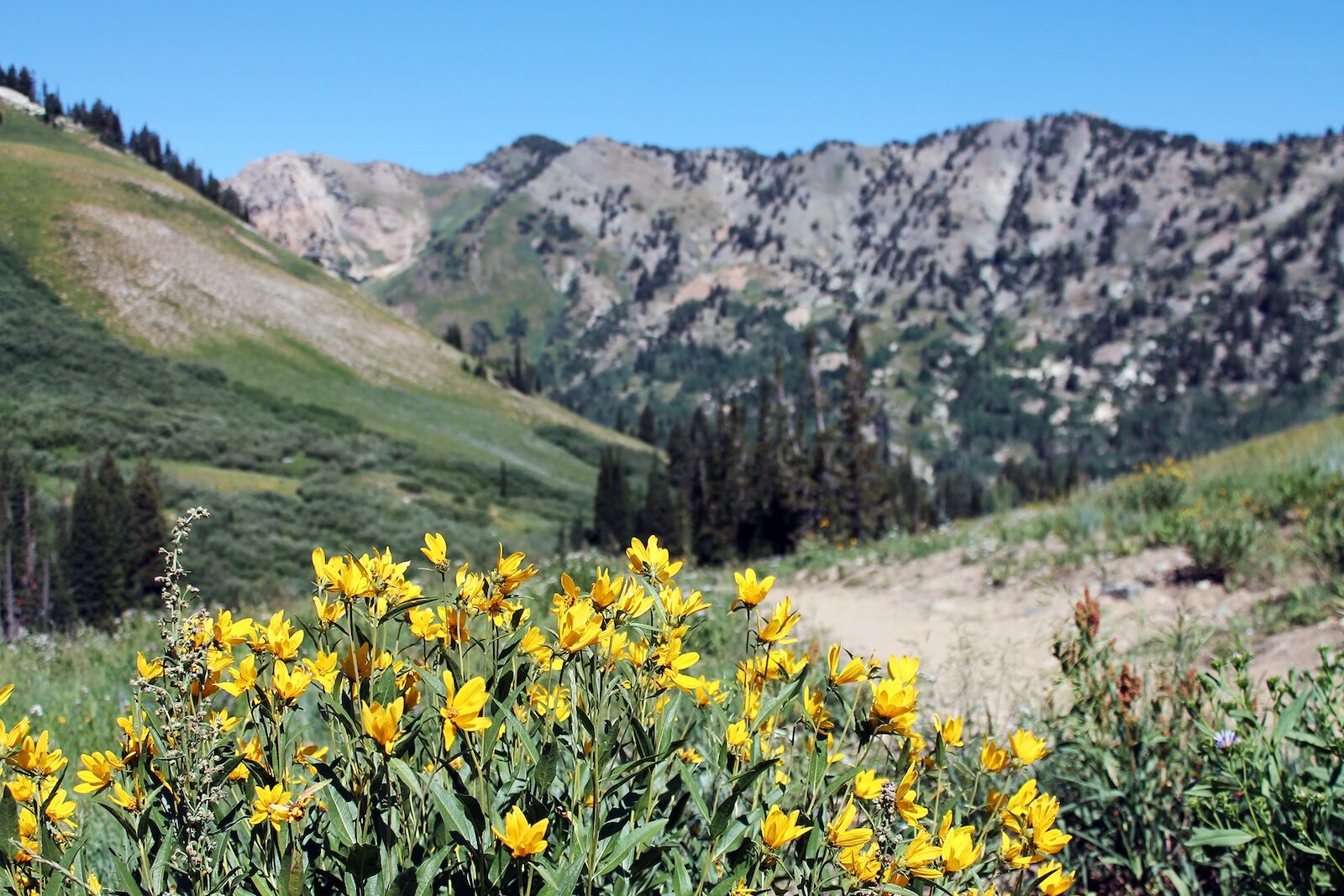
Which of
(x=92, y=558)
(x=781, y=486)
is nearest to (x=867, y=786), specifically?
(x=781, y=486)

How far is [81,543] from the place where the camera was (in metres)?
36.6

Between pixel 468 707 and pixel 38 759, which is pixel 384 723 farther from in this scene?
pixel 38 759

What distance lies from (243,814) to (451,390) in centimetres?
10440

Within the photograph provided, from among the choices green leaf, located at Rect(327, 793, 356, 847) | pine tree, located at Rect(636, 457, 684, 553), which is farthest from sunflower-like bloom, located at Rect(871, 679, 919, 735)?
pine tree, located at Rect(636, 457, 684, 553)

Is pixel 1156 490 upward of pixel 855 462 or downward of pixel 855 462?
upward

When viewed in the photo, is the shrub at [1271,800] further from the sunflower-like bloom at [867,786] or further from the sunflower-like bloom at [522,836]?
the sunflower-like bloom at [522,836]

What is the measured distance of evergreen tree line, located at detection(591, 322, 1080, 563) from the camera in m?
38.5

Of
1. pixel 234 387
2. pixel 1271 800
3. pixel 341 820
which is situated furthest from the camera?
pixel 234 387

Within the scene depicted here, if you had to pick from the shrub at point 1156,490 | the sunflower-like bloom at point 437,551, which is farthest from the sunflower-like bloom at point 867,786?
the shrub at point 1156,490

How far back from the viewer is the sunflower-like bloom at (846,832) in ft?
6.17

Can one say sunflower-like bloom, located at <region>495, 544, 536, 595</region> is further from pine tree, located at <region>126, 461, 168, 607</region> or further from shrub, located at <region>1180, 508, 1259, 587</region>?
pine tree, located at <region>126, 461, 168, 607</region>

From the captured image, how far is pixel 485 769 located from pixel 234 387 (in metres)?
78.9

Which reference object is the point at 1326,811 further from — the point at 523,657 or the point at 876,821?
the point at 523,657

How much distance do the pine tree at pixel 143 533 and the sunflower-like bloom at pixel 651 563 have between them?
41840 mm
